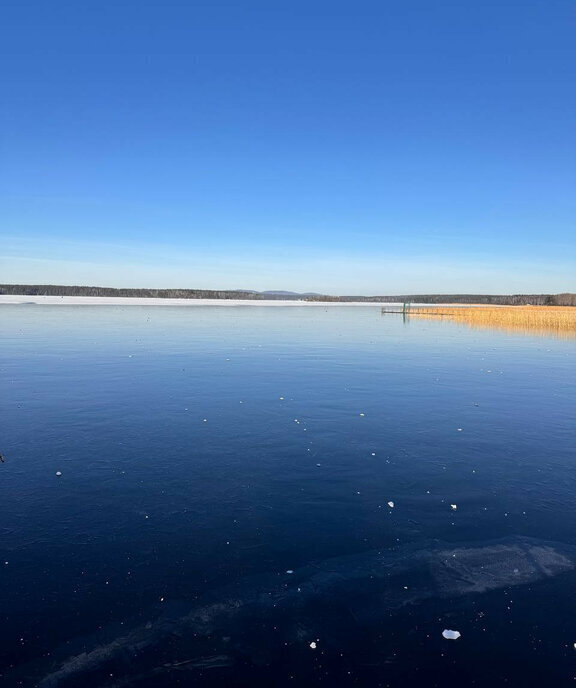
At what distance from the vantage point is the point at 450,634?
427 centimetres

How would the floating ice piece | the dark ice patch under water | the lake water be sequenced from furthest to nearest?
the floating ice piece, the lake water, the dark ice patch under water

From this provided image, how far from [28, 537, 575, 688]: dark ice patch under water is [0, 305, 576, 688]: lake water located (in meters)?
0.02

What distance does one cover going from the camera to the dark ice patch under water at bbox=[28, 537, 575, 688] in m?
3.83

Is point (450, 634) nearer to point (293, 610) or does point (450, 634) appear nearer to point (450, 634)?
point (450, 634)

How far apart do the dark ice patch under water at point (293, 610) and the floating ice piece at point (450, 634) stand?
17.1 inches

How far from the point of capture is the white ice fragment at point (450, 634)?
4.23 meters

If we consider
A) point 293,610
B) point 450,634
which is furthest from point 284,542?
point 450,634

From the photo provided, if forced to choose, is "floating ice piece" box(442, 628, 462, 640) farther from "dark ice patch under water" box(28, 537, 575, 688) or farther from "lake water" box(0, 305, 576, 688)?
"dark ice patch under water" box(28, 537, 575, 688)

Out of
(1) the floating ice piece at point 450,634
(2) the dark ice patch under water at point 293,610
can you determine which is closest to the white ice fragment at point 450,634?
(1) the floating ice piece at point 450,634

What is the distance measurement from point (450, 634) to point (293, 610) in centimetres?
144

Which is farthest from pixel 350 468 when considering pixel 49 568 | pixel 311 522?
pixel 49 568

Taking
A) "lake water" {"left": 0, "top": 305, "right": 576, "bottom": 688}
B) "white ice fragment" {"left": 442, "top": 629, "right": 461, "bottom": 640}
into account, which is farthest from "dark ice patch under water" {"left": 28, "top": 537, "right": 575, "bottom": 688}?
"white ice fragment" {"left": 442, "top": 629, "right": 461, "bottom": 640}

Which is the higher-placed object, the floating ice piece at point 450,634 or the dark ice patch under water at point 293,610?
the dark ice patch under water at point 293,610

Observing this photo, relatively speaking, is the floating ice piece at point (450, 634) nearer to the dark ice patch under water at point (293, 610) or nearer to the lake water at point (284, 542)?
the lake water at point (284, 542)
